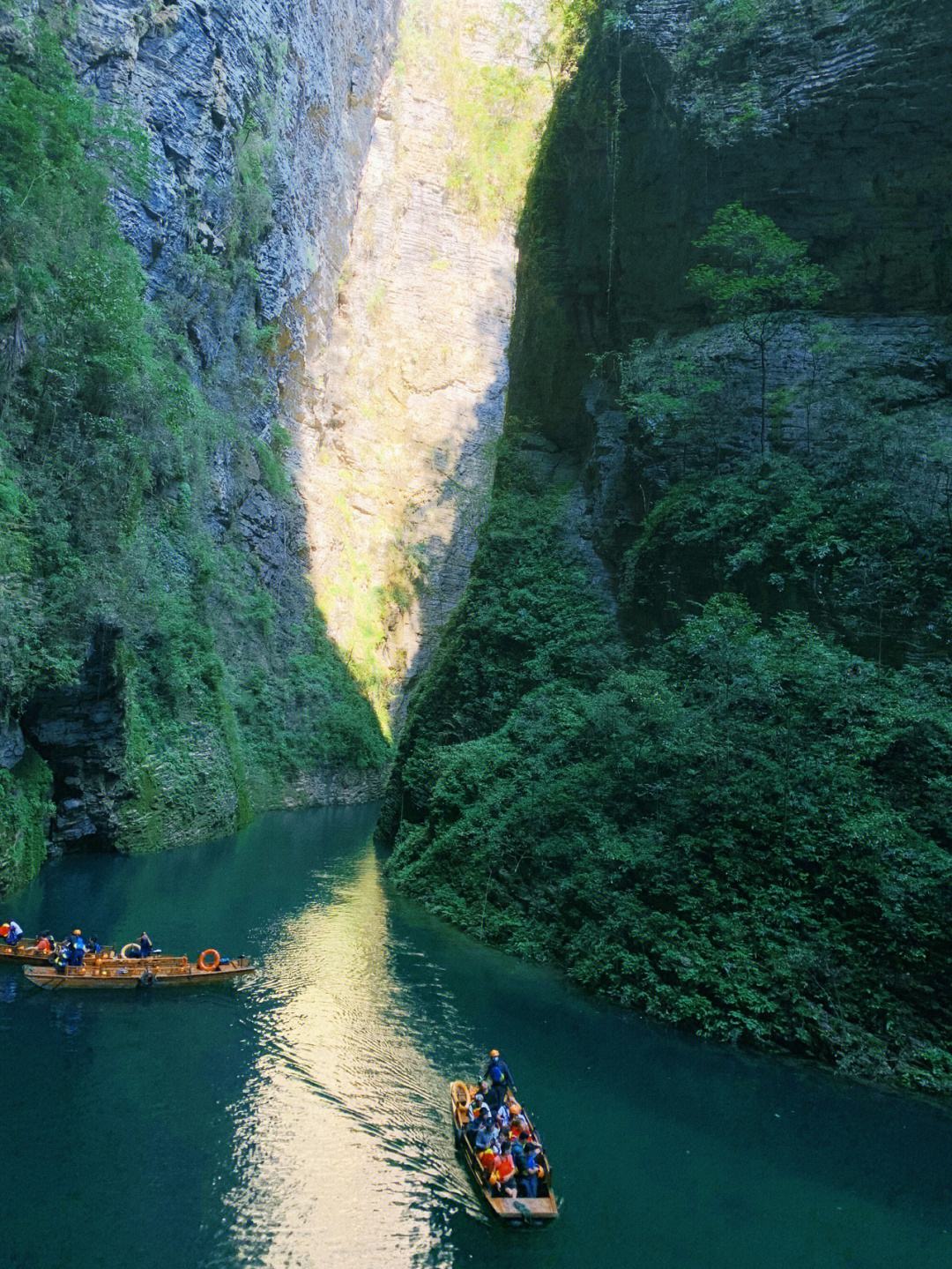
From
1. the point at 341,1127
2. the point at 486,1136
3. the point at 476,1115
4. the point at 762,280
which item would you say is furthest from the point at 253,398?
the point at 486,1136

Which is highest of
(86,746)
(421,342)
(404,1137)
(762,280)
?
(421,342)

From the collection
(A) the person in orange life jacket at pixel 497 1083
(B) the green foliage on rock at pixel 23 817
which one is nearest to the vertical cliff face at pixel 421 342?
(B) the green foliage on rock at pixel 23 817

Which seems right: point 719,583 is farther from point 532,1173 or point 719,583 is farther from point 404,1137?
point 532,1173

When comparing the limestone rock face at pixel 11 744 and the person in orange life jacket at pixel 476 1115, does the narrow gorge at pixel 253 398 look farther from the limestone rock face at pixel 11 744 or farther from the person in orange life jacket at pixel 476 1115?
the person in orange life jacket at pixel 476 1115

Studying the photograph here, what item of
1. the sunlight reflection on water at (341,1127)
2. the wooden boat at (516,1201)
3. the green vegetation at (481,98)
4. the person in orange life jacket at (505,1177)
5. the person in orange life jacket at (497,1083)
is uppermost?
the green vegetation at (481,98)

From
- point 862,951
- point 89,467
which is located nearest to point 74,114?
point 89,467
